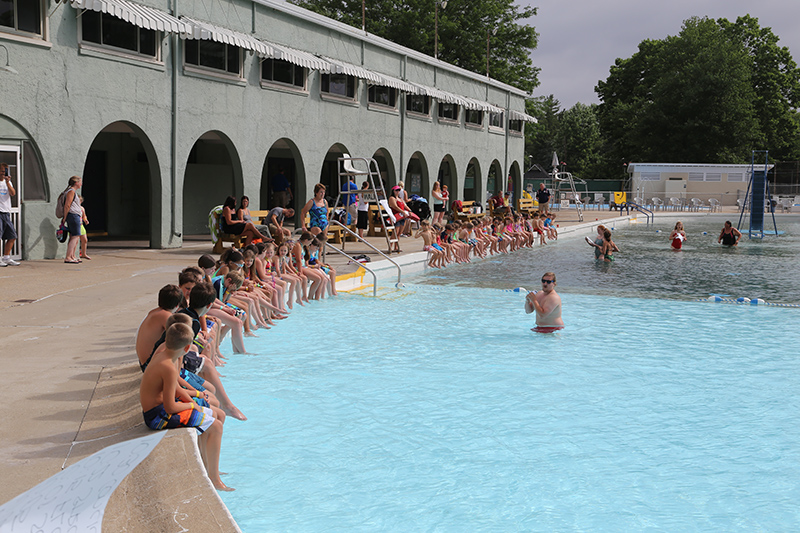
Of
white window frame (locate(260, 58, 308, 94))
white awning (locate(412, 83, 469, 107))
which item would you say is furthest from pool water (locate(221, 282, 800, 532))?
white awning (locate(412, 83, 469, 107))

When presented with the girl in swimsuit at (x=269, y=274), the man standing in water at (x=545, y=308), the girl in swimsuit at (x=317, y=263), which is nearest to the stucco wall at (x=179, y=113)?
the girl in swimsuit at (x=317, y=263)

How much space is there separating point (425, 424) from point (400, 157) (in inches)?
766

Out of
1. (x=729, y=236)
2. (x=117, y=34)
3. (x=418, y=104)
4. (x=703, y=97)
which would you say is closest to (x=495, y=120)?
(x=418, y=104)

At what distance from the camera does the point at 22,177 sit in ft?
41.4

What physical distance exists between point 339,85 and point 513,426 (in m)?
16.8

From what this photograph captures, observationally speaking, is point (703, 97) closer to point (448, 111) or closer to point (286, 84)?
point (448, 111)

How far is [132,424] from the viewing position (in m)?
4.63

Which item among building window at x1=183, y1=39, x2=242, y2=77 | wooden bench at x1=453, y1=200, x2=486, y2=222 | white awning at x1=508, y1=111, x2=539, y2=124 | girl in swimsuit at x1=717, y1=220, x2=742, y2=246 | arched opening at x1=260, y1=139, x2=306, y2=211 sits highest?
white awning at x1=508, y1=111, x2=539, y2=124

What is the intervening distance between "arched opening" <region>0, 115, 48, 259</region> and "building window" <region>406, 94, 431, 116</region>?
15091 mm

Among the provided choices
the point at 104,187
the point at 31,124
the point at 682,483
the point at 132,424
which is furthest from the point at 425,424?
the point at 104,187

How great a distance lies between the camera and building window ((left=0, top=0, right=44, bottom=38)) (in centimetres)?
1199

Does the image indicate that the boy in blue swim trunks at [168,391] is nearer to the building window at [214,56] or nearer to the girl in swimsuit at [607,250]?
the building window at [214,56]

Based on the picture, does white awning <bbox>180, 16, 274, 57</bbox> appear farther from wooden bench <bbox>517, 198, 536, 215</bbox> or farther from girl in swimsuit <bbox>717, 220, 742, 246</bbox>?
wooden bench <bbox>517, 198, 536, 215</bbox>

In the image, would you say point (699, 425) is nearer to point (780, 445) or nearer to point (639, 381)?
point (780, 445)
